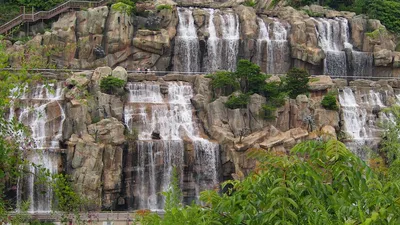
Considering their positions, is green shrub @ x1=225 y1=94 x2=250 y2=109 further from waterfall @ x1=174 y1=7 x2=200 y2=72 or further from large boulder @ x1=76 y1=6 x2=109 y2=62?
large boulder @ x1=76 y1=6 x2=109 y2=62

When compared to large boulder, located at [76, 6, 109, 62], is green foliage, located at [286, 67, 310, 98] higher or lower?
lower

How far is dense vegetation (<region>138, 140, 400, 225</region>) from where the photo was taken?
6477 mm

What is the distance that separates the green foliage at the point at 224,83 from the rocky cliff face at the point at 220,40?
767 centimetres

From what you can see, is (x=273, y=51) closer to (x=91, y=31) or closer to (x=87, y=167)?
(x=91, y=31)

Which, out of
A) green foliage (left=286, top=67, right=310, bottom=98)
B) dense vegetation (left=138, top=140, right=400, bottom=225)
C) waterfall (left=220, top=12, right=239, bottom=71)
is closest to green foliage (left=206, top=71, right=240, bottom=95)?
green foliage (left=286, top=67, right=310, bottom=98)

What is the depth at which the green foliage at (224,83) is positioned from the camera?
43469 millimetres

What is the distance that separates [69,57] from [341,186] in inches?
1744

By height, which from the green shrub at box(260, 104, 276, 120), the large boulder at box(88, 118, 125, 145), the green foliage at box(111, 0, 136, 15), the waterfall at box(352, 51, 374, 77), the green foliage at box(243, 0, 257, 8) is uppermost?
the green foliage at box(243, 0, 257, 8)

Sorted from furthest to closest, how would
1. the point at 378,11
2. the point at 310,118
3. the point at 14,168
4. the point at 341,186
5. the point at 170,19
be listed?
1. the point at 378,11
2. the point at 170,19
3. the point at 310,118
4. the point at 14,168
5. the point at 341,186

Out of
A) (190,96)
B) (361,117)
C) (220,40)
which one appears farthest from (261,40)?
(361,117)

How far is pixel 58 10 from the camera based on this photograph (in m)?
54.1

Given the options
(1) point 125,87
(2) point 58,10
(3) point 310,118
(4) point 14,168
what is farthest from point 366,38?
(4) point 14,168

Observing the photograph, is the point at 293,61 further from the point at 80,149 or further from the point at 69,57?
the point at 80,149

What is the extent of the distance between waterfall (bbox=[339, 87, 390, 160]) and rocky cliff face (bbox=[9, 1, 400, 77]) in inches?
270
